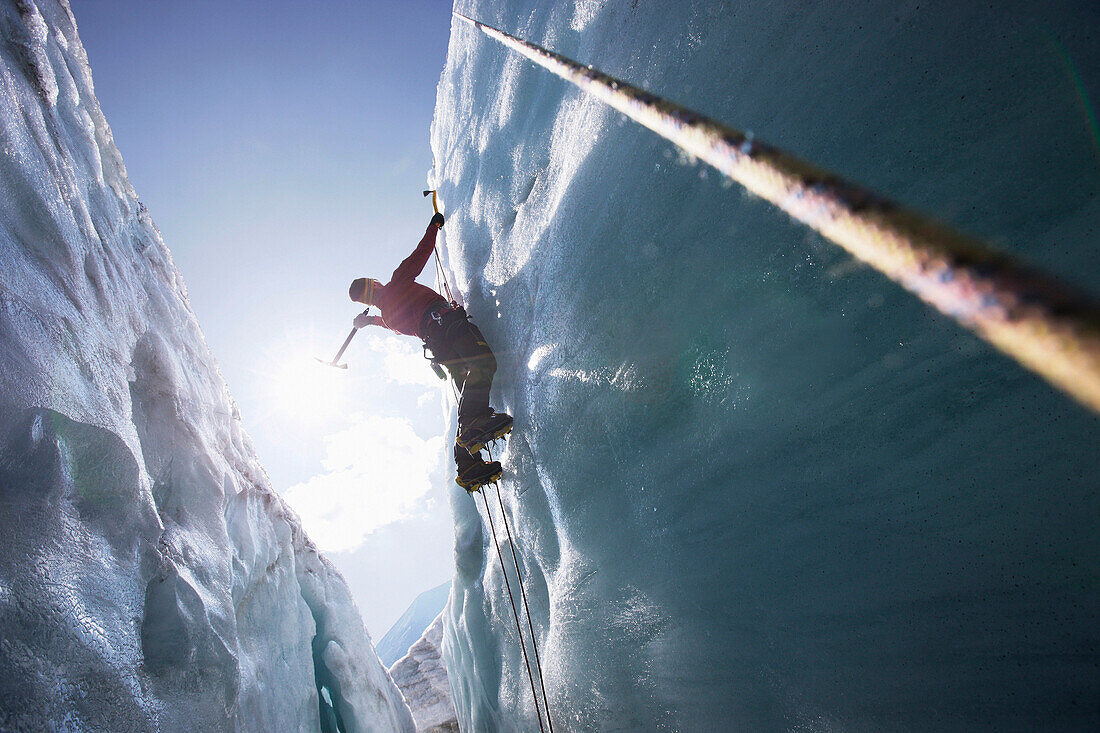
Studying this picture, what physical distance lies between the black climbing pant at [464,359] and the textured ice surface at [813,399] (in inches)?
24.2

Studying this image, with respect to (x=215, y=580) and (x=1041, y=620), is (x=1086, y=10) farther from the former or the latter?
(x=215, y=580)

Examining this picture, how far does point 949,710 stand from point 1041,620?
36 cm

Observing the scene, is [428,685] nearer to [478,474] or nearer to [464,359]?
[478,474]

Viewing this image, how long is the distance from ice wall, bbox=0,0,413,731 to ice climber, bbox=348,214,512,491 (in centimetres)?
158

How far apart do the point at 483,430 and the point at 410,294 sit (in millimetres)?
1389

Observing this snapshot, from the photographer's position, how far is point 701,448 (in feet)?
6.06

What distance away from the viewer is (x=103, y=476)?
1946 millimetres

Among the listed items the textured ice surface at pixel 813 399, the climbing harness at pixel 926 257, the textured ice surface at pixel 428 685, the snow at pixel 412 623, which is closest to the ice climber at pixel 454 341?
the textured ice surface at pixel 813 399

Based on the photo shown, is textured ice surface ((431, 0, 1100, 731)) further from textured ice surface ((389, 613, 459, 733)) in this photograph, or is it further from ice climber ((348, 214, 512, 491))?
textured ice surface ((389, 613, 459, 733))

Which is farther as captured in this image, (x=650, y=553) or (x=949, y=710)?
(x=650, y=553)

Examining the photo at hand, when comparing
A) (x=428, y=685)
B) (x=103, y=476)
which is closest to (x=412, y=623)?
(x=428, y=685)

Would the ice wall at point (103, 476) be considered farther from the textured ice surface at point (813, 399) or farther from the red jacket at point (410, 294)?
the textured ice surface at point (813, 399)

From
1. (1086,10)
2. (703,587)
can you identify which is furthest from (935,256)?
(703,587)

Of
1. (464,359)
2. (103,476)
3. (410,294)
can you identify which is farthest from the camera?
(410,294)
